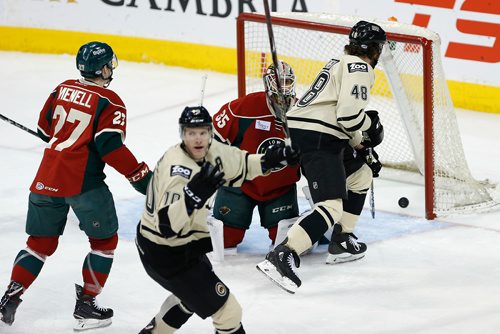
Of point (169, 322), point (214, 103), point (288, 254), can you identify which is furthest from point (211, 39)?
point (169, 322)

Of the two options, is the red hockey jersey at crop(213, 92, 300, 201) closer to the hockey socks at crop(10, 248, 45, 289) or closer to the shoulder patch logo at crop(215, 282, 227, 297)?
the hockey socks at crop(10, 248, 45, 289)

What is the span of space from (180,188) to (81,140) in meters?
0.83

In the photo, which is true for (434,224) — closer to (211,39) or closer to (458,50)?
(458,50)

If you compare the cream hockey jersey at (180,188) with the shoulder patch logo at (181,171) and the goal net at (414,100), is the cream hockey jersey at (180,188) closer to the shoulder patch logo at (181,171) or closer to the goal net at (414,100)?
the shoulder patch logo at (181,171)

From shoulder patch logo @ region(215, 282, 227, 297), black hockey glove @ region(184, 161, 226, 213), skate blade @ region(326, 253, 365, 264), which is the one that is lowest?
skate blade @ region(326, 253, 365, 264)

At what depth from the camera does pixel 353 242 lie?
476 centimetres

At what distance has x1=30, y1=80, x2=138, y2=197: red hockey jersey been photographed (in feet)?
12.9

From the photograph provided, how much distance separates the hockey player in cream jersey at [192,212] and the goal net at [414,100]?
2014 millimetres

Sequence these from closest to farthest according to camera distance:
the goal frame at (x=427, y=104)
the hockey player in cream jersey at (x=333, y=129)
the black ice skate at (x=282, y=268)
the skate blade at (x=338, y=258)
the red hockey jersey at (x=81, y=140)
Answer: the red hockey jersey at (x=81, y=140) → the black ice skate at (x=282, y=268) → the hockey player in cream jersey at (x=333, y=129) → the skate blade at (x=338, y=258) → the goal frame at (x=427, y=104)

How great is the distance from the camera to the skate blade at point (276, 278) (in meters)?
4.01

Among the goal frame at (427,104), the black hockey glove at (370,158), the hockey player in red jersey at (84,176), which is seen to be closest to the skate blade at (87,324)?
the hockey player in red jersey at (84,176)

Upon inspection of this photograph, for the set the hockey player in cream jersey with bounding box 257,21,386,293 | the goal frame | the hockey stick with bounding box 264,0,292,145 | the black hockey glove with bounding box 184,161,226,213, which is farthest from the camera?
the goal frame

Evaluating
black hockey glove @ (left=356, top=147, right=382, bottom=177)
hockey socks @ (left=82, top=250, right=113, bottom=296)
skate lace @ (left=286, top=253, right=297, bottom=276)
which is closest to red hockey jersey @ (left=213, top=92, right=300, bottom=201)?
black hockey glove @ (left=356, top=147, right=382, bottom=177)

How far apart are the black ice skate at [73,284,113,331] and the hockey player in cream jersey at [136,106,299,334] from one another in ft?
1.93
